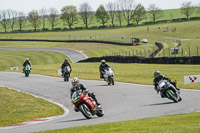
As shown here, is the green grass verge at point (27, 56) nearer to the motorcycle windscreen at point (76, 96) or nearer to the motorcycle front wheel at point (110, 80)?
the motorcycle front wheel at point (110, 80)

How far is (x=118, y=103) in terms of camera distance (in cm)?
1864

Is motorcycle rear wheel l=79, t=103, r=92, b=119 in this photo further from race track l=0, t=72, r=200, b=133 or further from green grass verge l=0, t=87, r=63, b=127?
green grass verge l=0, t=87, r=63, b=127

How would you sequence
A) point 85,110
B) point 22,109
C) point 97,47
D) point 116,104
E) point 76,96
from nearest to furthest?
1. point 76,96
2. point 85,110
3. point 22,109
4. point 116,104
5. point 97,47

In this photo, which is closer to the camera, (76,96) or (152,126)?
(152,126)

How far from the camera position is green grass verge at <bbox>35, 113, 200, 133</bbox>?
10.6 metres

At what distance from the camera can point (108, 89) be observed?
963 inches

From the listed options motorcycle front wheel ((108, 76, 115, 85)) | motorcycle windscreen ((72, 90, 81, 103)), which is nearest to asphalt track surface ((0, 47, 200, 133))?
motorcycle front wheel ((108, 76, 115, 85))

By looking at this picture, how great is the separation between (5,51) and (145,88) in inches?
2559

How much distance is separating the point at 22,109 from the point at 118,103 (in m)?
4.11

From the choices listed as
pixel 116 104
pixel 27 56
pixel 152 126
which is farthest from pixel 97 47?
pixel 152 126

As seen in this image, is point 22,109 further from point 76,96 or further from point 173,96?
point 173,96

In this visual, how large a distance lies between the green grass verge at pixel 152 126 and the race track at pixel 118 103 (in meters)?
1.17

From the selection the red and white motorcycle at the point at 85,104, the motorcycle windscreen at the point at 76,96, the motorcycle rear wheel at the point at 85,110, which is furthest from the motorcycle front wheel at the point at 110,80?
the motorcycle windscreen at the point at 76,96

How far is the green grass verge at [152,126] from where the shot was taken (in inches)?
417
